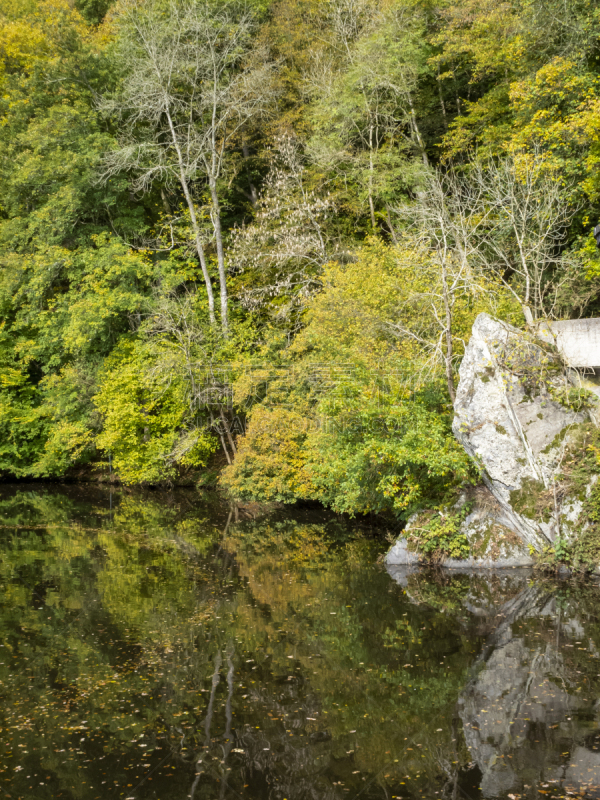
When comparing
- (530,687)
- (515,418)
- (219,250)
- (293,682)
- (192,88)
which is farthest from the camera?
(192,88)

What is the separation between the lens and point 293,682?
30.3 ft

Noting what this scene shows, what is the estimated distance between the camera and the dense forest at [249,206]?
1892 cm

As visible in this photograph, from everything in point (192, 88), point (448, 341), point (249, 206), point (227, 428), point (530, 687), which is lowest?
point (227, 428)

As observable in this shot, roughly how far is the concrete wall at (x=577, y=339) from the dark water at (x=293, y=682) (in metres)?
4.75

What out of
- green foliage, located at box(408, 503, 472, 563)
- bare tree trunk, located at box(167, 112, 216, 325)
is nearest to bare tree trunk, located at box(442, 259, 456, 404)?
green foliage, located at box(408, 503, 472, 563)

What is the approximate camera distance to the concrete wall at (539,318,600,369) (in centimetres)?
1419

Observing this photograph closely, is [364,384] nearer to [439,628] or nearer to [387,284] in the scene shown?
[387,284]

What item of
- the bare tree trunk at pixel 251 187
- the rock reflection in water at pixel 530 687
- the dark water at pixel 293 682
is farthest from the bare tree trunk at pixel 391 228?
the rock reflection in water at pixel 530 687

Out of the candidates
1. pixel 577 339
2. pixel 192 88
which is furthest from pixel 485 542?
pixel 192 88

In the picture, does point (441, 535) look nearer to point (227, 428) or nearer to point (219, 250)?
point (227, 428)

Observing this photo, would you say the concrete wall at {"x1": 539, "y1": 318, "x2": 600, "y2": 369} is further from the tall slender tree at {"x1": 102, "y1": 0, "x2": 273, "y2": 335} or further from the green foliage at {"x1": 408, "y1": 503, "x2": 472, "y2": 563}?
the tall slender tree at {"x1": 102, "y1": 0, "x2": 273, "y2": 335}

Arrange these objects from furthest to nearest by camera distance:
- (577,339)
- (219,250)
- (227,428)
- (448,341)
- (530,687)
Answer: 1. (219,250)
2. (227,428)
3. (448,341)
4. (577,339)
5. (530,687)

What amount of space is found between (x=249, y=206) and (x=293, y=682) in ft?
81.0

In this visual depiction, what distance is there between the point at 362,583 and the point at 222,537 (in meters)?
6.29
